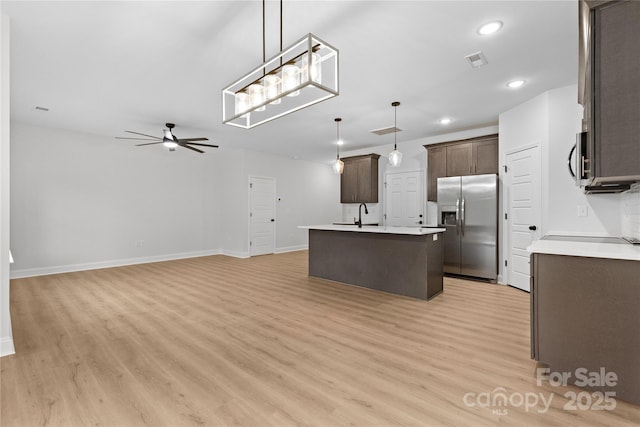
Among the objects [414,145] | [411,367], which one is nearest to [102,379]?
[411,367]

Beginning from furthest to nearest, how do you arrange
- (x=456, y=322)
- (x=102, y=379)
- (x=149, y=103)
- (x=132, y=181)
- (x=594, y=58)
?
(x=132, y=181) → (x=149, y=103) → (x=456, y=322) → (x=102, y=379) → (x=594, y=58)

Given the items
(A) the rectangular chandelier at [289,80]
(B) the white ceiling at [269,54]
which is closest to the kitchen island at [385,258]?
(B) the white ceiling at [269,54]

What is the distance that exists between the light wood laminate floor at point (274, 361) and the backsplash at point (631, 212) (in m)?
1.31

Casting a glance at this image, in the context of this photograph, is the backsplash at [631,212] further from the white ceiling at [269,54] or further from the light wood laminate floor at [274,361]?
the white ceiling at [269,54]

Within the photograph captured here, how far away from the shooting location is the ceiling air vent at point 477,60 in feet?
9.95

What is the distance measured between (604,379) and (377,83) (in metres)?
3.47

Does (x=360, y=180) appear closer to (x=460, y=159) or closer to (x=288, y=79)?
Result: (x=460, y=159)

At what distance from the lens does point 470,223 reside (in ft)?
16.7

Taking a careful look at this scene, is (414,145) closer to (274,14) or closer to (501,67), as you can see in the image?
(501,67)

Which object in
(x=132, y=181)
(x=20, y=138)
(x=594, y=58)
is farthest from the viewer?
(x=132, y=181)

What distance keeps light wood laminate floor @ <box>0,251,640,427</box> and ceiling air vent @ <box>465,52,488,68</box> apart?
2.82m

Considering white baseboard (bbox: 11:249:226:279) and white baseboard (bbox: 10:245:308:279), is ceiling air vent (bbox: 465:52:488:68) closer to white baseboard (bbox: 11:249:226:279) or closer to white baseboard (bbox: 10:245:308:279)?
white baseboard (bbox: 10:245:308:279)

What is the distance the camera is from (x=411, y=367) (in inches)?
87.8

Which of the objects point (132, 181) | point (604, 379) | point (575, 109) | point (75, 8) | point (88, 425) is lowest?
point (88, 425)
